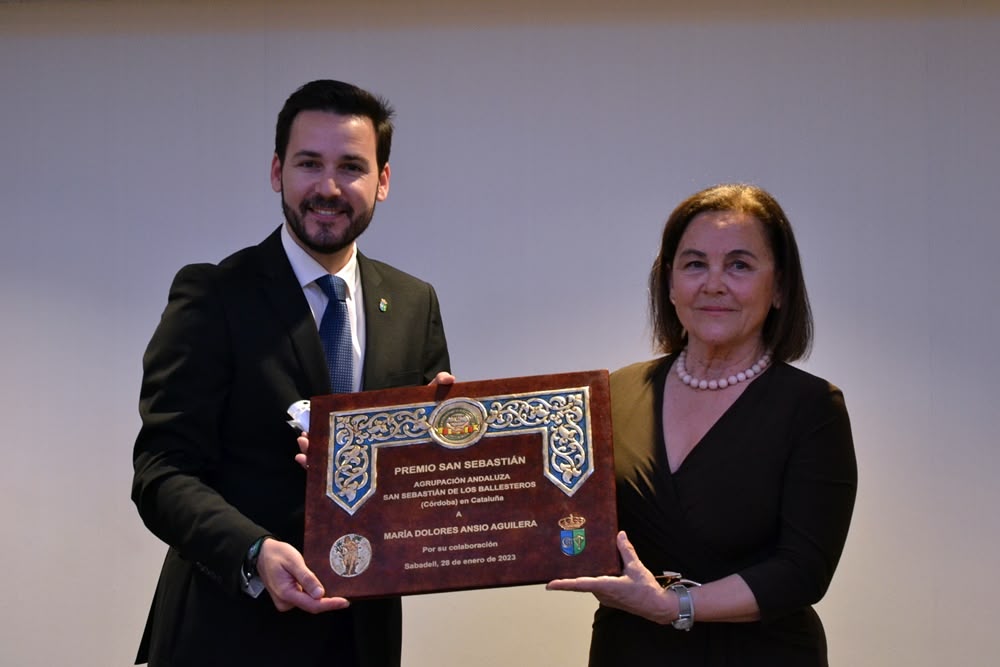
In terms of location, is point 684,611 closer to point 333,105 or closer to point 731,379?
point 731,379

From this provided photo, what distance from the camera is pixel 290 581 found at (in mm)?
1900

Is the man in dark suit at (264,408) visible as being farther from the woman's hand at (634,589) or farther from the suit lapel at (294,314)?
the woman's hand at (634,589)

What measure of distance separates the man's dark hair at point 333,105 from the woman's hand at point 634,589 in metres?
1.01

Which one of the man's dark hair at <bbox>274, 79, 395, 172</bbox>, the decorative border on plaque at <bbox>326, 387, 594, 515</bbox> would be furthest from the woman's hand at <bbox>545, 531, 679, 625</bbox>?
the man's dark hair at <bbox>274, 79, 395, 172</bbox>

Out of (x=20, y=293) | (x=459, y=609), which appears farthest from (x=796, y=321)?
(x=20, y=293)

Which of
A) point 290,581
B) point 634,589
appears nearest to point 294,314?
point 290,581

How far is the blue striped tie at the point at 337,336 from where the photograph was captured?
2.19 meters

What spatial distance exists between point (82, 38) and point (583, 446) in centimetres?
276

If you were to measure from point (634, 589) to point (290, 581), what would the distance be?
620mm

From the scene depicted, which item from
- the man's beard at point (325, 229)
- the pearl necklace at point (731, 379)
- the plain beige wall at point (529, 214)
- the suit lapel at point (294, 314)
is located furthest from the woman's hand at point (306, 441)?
the plain beige wall at point (529, 214)

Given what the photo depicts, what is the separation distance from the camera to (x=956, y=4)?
11.8ft

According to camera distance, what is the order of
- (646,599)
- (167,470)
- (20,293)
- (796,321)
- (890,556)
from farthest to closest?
(20,293) < (890,556) < (796,321) < (167,470) < (646,599)

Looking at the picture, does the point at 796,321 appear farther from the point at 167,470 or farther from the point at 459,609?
the point at 459,609

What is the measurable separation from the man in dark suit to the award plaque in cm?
9
